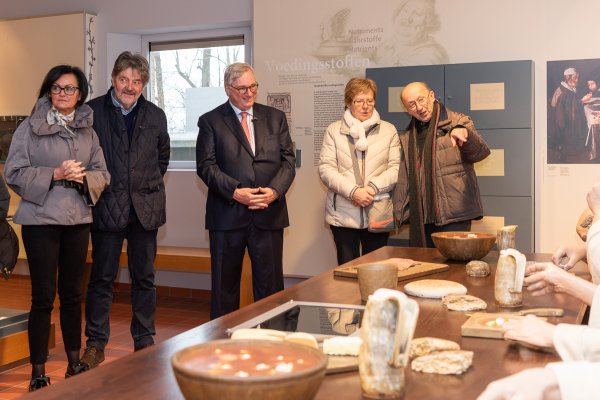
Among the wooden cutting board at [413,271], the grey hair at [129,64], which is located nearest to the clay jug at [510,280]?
the wooden cutting board at [413,271]

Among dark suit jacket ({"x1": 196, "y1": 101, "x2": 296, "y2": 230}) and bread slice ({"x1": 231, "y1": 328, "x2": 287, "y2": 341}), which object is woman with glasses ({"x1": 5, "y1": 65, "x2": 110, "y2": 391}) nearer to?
dark suit jacket ({"x1": 196, "y1": 101, "x2": 296, "y2": 230})

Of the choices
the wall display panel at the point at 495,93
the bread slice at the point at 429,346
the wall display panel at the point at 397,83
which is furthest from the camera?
the wall display panel at the point at 397,83

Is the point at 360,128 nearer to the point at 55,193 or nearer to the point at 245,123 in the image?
the point at 245,123

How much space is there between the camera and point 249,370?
106cm

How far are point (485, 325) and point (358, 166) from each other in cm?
302

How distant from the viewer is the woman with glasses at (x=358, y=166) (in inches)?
182

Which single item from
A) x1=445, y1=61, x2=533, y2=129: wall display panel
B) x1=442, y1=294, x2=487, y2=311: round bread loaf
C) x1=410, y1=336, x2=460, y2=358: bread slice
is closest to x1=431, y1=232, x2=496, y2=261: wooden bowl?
x1=442, y1=294, x2=487, y2=311: round bread loaf

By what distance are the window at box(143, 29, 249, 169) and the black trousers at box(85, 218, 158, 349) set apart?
268cm

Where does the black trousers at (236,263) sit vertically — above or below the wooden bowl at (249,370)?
below

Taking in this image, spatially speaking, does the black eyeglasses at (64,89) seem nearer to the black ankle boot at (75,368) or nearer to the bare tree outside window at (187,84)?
the black ankle boot at (75,368)

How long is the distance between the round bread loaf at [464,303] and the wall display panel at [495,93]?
315 cm

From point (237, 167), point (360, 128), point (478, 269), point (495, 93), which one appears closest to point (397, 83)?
point (495, 93)

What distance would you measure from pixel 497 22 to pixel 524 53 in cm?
29

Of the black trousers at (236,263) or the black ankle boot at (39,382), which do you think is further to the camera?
the black trousers at (236,263)
